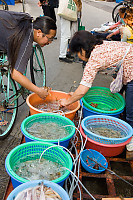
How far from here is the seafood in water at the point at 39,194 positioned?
3.80 feet

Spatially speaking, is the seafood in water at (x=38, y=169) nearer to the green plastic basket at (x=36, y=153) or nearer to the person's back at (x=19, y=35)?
the green plastic basket at (x=36, y=153)

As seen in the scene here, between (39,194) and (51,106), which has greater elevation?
(39,194)

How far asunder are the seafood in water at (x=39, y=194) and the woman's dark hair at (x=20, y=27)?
122 centimetres

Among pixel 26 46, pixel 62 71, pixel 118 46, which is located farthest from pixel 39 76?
pixel 118 46

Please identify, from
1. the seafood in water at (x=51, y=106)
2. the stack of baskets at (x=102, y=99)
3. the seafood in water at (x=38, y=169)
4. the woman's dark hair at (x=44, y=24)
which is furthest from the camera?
the stack of baskets at (x=102, y=99)

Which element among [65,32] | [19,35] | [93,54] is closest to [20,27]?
[19,35]

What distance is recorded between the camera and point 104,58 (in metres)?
2.06

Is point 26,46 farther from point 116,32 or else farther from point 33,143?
point 116,32

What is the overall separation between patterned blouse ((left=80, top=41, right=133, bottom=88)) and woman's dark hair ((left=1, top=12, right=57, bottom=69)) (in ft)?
1.96

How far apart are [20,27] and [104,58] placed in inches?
37.6

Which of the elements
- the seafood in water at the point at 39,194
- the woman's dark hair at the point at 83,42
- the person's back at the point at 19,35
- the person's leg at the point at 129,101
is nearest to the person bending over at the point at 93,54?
the woman's dark hair at the point at 83,42

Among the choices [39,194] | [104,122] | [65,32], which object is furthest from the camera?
[65,32]

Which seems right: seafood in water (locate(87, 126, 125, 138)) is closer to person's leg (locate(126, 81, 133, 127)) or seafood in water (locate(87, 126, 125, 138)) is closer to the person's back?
person's leg (locate(126, 81, 133, 127))

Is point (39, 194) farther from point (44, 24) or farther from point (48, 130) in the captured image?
point (44, 24)
